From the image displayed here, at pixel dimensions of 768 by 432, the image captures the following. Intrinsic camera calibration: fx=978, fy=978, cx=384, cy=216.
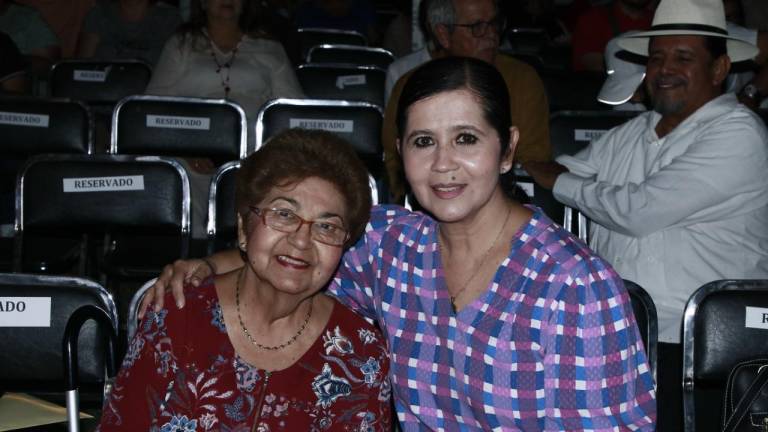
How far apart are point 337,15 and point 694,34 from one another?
5.27 metres

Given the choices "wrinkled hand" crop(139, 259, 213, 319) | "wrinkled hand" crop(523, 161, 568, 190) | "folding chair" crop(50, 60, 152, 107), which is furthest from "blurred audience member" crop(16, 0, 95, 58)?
"wrinkled hand" crop(139, 259, 213, 319)

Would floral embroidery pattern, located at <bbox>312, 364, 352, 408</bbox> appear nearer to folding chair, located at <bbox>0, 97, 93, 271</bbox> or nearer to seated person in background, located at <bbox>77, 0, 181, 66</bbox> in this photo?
folding chair, located at <bbox>0, 97, 93, 271</bbox>

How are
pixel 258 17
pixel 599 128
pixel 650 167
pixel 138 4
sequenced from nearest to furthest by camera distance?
pixel 650 167, pixel 599 128, pixel 258 17, pixel 138 4

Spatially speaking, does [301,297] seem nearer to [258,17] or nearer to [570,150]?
[570,150]

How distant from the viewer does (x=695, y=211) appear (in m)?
3.36

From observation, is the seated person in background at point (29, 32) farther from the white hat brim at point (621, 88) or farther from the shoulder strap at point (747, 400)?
the shoulder strap at point (747, 400)

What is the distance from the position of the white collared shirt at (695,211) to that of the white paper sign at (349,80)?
10.1ft

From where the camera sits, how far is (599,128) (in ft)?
15.8

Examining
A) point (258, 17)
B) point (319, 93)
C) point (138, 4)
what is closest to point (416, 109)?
point (258, 17)

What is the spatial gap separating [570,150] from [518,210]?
2.59 metres

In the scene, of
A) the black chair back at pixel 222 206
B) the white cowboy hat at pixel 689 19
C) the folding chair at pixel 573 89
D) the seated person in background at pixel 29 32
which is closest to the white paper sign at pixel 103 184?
the black chair back at pixel 222 206

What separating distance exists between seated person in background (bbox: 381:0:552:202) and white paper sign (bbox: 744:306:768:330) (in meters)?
1.79

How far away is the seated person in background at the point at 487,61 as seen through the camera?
452 centimetres

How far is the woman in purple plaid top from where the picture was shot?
2.10m
